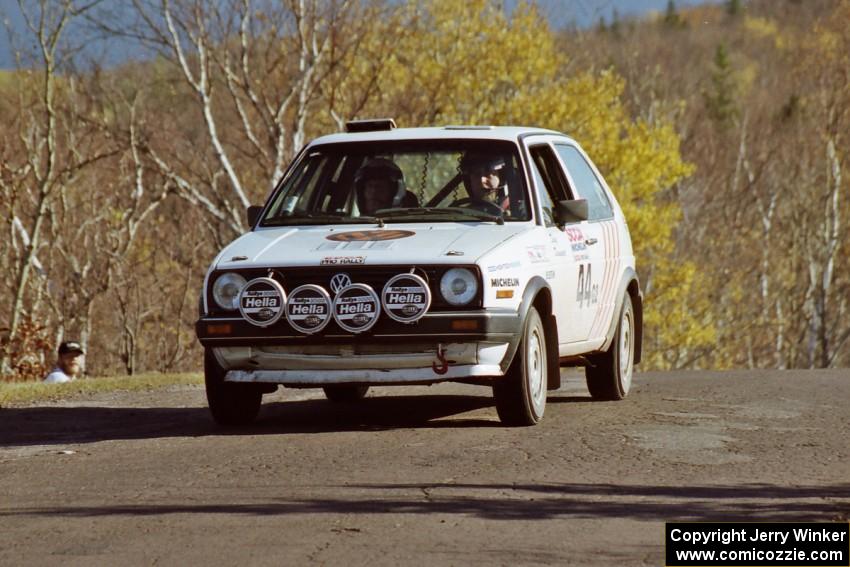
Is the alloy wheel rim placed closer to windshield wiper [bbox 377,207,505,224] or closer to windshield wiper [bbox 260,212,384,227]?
windshield wiper [bbox 377,207,505,224]

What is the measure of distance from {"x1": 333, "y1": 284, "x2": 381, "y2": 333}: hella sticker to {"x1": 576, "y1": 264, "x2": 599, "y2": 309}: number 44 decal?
1981 mm

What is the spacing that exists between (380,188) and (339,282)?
1546 millimetres

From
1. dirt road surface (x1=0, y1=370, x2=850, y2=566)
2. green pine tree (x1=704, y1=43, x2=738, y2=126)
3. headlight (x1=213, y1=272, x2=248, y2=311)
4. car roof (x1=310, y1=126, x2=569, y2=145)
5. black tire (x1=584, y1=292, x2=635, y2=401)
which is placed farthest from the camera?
green pine tree (x1=704, y1=43, x2=738, y2=126)

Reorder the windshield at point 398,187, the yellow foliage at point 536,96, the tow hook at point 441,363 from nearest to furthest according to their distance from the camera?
1. the tow hook at point 441,363
2. the windshield at point 398,187
3. the yellow foliage at point 536,96

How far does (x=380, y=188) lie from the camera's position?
10469mm

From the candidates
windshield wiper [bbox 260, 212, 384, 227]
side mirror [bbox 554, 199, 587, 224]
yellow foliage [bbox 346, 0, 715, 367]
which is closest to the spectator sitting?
windshield wiper [bbox 260, 212, 384, 227]

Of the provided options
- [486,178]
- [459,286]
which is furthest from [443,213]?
[459,286]

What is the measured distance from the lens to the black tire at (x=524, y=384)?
932 centimetres

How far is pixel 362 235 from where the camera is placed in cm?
→ 962

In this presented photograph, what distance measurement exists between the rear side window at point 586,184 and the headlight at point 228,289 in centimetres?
275

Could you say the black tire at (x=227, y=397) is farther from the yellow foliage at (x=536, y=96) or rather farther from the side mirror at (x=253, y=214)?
the yellow foliage at (x=536, y=96)

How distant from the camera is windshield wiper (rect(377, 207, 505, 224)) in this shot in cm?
1002

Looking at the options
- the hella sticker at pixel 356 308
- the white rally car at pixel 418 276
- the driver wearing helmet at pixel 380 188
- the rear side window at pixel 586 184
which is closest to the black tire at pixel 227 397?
the white rally car at pixel 418 276

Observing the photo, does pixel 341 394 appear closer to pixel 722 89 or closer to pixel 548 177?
pixel 548 177
